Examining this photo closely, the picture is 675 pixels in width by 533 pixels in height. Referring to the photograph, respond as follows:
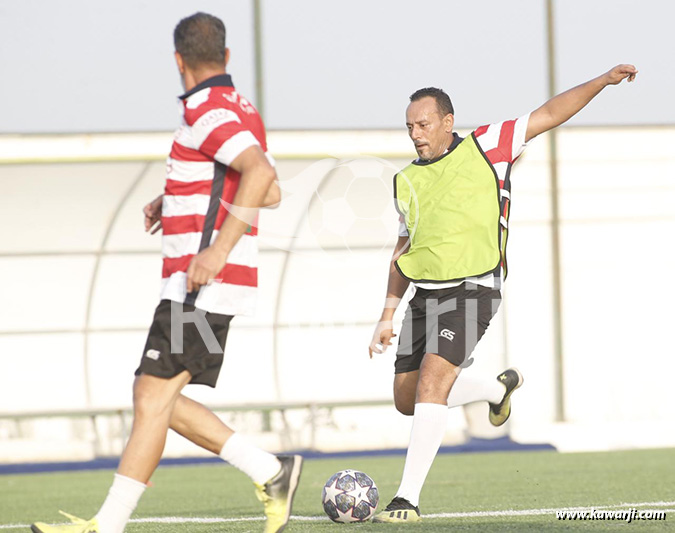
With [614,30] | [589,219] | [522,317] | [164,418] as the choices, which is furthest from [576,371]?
[164,418]

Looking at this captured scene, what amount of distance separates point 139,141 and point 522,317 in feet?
22.5

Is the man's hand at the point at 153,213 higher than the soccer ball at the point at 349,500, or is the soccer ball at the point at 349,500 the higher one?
the man's hand at the point at 153,213

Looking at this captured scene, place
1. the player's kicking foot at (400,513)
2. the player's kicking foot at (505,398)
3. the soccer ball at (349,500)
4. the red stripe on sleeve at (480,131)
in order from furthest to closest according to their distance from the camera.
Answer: the player's kicking foot at (505,398) < the red stripe on sleeve at (480,131) < the soccer ball at (349,500) < the player's kicking foot at (400,513)

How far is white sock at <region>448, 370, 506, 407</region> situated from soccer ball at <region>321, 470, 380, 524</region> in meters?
0.77

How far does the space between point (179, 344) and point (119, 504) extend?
0.59 metres

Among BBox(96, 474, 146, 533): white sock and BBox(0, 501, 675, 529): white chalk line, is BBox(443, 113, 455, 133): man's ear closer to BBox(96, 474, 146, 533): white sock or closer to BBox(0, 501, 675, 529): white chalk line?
BBox(0, 501, 675, 529): white chalk line

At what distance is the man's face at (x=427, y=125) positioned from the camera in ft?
17.9

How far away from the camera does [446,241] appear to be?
5426 mm

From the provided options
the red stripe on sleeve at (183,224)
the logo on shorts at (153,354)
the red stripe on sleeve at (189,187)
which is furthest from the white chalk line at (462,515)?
the red stripe on sleeve at (189,187)

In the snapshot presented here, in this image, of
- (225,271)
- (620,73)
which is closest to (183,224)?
(225,271)

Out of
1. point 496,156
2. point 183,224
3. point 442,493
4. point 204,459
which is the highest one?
point 496,156

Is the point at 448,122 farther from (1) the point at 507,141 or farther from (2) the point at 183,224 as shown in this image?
(2) the point at 183,224

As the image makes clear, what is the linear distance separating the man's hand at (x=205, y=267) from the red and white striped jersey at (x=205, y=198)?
0.17 m

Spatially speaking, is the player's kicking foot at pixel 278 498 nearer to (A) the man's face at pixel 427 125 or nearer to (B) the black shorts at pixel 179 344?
(B) the black shorts at pixel 179 344
